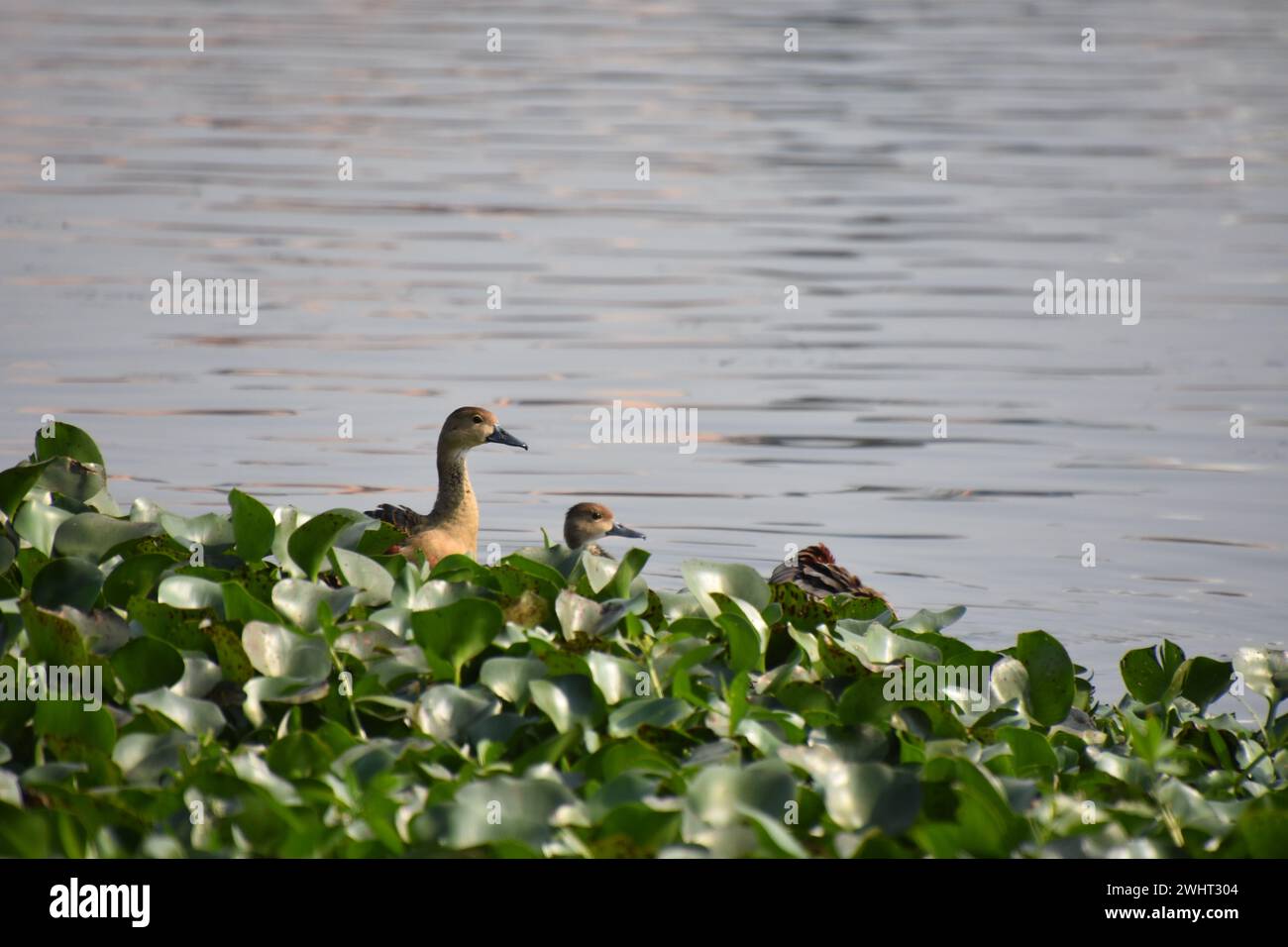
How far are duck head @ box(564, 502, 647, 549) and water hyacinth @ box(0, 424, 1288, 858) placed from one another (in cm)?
367

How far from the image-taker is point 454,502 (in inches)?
423

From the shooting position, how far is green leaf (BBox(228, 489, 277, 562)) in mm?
5891

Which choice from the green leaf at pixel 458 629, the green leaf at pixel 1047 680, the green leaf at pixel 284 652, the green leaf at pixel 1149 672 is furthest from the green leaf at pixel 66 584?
the green leaf at pixel 1149 672

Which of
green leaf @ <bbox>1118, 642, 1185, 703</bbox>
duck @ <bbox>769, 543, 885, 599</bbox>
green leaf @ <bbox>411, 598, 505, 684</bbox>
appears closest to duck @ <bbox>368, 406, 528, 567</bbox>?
duck @ <bbox>769, 543, 885, 599</bbox>

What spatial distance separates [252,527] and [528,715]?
1277mm

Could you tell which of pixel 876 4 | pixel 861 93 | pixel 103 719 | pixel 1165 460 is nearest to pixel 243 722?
pixel 103 719

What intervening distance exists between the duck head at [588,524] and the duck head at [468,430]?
83cm

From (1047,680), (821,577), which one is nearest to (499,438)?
(821,577)

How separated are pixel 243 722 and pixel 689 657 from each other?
1.15 m

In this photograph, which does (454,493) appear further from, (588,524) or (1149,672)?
(1149,672)
